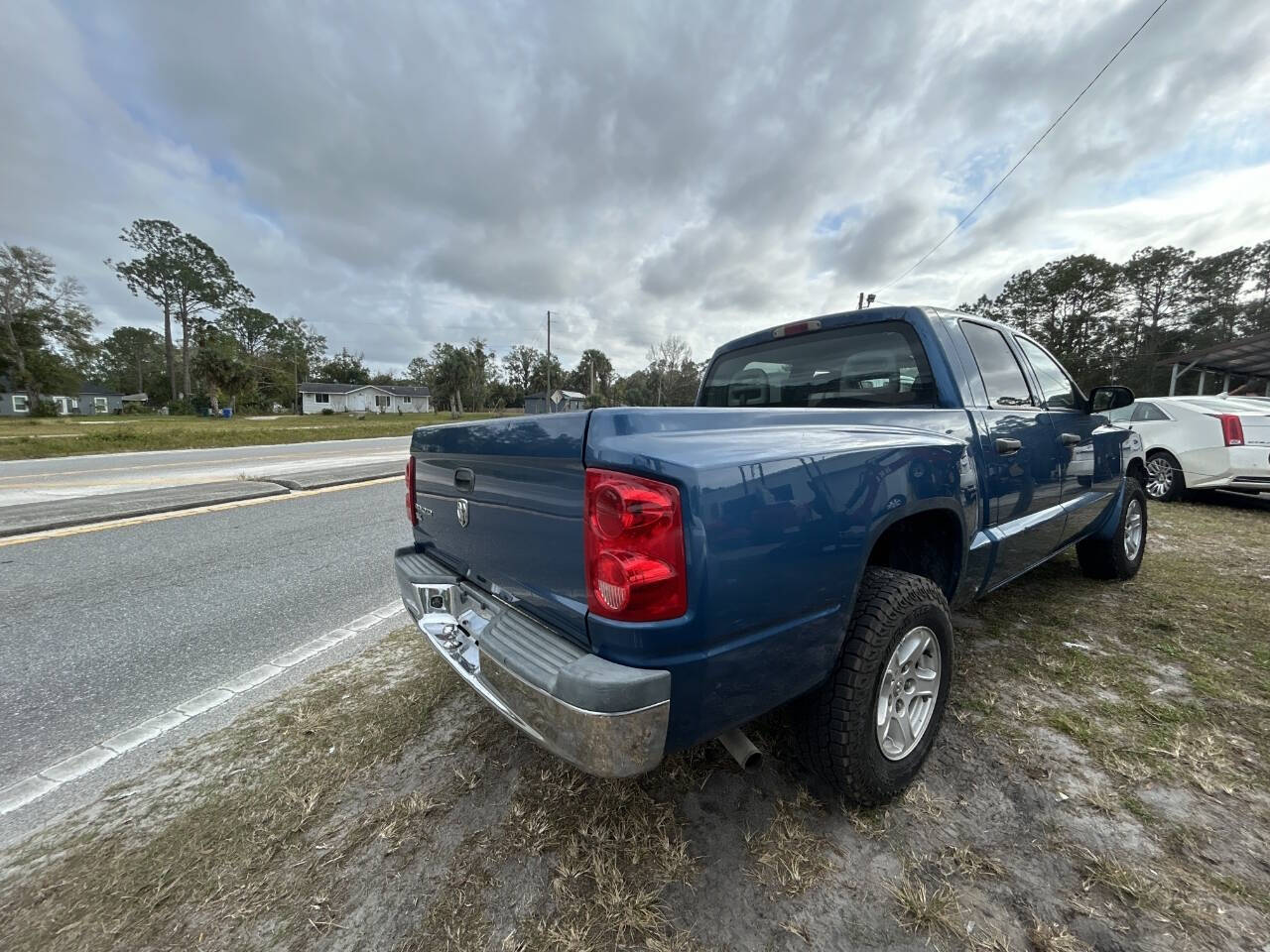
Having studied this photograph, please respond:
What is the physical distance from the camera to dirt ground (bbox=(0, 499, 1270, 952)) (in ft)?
4.56

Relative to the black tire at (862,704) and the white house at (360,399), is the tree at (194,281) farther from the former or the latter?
the black tire at (862,704)

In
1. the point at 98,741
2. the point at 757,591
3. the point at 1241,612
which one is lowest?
the point at 98,741

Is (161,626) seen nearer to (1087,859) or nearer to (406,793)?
(406,793)

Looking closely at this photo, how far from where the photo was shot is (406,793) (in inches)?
74.3

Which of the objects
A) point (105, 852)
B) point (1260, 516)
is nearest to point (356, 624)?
point (105, 852)

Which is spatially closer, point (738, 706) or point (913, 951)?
point (913, 951)

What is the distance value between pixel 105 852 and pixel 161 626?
219 cm

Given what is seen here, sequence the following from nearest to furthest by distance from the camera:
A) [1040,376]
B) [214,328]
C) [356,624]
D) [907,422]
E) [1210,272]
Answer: [907,422] → [1040,376] → [356,624] → [1210,272] → [214,328]

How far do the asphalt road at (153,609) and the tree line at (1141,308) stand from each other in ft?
158

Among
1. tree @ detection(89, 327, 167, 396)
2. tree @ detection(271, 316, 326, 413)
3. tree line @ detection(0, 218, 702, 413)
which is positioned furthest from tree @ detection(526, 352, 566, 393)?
tree @ detection(89, 327, 167, 396)

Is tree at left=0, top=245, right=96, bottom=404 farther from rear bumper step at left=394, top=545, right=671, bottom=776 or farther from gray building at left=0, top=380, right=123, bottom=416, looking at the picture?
rear bumper step at left=394, top=545, right=671, bottom=776

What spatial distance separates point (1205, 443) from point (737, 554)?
8.96 m

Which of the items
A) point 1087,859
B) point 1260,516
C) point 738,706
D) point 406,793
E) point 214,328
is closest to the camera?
point 738,706

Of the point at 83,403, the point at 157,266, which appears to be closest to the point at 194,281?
the point at 157,266
